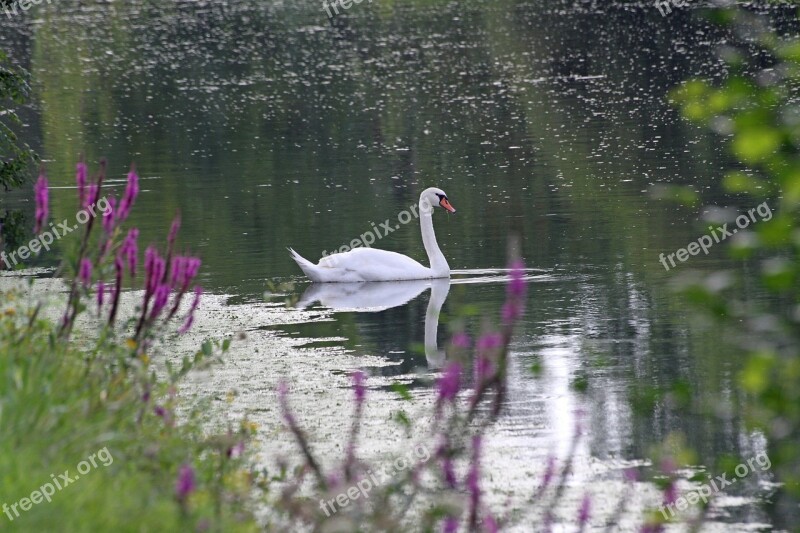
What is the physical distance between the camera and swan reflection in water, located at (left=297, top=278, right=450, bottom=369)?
14406 mm

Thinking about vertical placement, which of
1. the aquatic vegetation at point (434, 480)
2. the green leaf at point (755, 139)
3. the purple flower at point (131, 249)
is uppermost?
the purple flower at point (131, 249)

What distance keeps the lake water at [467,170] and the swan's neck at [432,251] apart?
0.21 m

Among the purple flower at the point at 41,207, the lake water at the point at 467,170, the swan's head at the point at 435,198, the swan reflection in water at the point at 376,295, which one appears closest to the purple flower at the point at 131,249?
the purple flower at the point at 41,207

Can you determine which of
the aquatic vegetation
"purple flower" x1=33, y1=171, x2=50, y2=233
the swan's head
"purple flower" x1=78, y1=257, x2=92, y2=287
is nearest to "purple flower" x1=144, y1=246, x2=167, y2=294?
"purple flower" x1=78, y1=257, x2=92, y2=287

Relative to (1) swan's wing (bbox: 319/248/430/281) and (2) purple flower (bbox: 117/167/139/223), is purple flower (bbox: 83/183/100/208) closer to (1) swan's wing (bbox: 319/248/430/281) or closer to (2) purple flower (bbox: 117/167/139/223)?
(2) purple flower (bbox: 117/167/139/223)

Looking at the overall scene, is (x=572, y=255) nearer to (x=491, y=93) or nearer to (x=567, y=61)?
(x=491, y=93)

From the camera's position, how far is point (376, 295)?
1526 centimetres

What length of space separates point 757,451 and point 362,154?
1831 cm

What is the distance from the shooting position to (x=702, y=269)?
14859 millimetres

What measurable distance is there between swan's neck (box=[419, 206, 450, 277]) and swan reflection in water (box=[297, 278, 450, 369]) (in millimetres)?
103

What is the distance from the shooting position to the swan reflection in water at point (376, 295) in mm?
Answer: 14406

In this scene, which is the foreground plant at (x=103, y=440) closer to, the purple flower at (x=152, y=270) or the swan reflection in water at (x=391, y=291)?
the purple flower at (x=152, y=270)

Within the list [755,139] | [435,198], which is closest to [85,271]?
[755,139]

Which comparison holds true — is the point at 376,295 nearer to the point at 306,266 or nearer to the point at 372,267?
the point at 372,267
